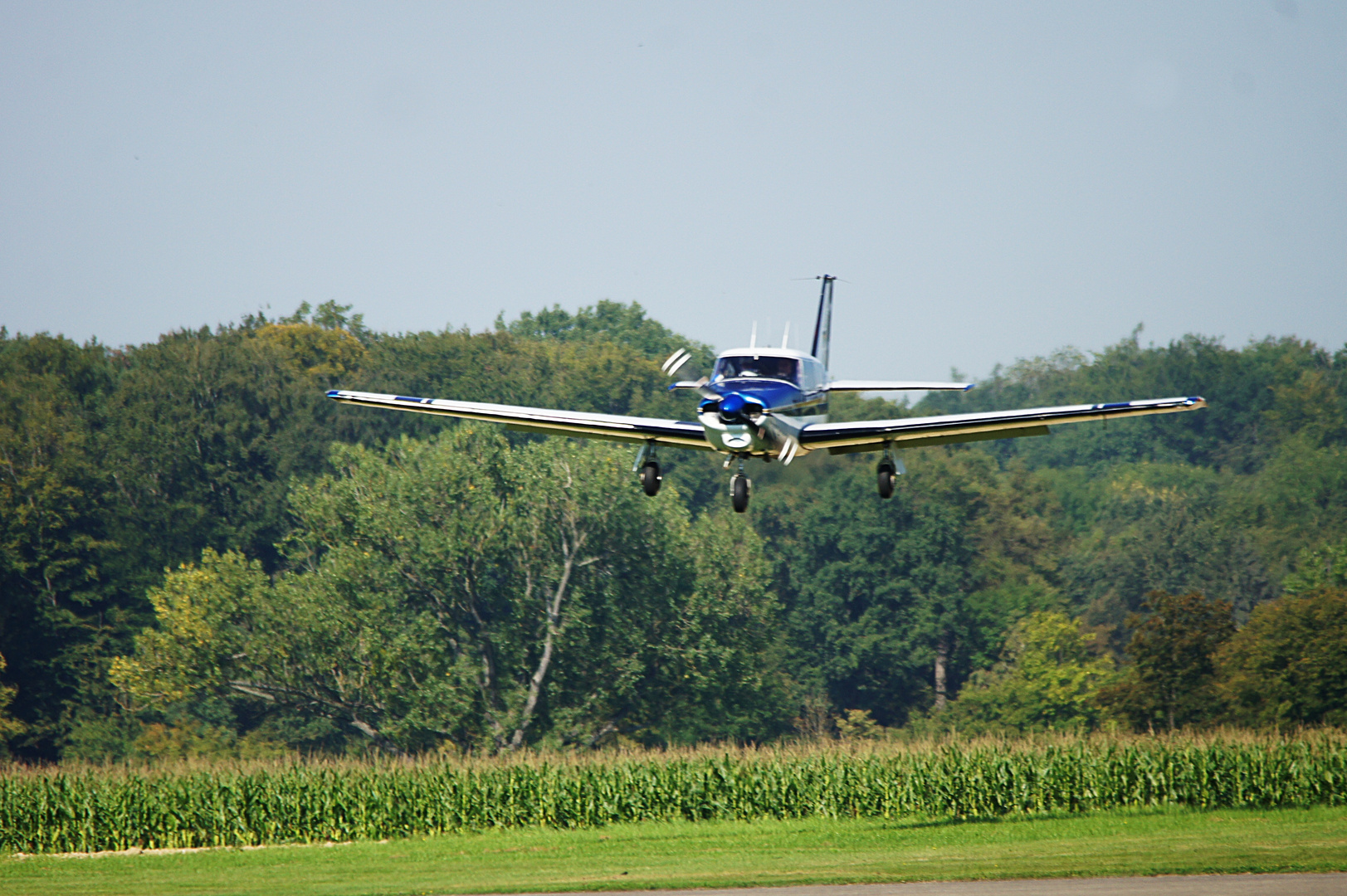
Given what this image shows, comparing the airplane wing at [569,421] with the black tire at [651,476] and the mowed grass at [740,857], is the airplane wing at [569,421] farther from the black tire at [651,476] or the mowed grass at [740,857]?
the mowed grass at [740,857]

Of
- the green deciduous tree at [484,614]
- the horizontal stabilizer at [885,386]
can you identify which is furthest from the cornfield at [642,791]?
the green deciduous tree at [484,614]

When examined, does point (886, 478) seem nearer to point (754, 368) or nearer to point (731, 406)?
point (754, 368)

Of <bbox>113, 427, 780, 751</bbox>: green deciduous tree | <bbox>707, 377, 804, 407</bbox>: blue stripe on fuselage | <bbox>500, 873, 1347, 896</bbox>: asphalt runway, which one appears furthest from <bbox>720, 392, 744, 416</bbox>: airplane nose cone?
<bbox>113, 427, 780, 751</bbox>: green deciduous tree

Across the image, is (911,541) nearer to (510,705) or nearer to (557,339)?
(510,705)

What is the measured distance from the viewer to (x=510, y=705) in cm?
7900

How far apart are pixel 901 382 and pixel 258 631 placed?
2443 inches

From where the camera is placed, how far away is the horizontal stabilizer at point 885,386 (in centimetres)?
2764

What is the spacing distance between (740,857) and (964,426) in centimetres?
1719

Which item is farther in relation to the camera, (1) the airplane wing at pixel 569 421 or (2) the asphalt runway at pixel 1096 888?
(2) the asphalt runway at pixel 1096 888

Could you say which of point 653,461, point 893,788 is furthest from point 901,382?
point 893,788

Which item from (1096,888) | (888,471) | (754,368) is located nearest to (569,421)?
(754,368)

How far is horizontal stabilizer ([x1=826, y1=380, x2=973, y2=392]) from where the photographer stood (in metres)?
27.6

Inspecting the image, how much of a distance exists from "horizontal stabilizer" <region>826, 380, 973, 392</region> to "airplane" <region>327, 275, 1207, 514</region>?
8 centimetres

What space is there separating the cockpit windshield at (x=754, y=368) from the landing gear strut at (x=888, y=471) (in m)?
2.25
